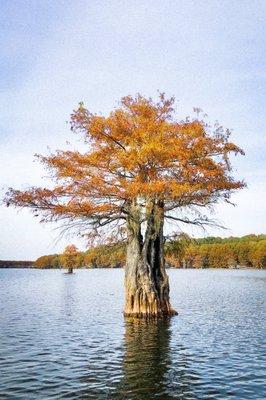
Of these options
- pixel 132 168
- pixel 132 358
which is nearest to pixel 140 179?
pixel 132 168

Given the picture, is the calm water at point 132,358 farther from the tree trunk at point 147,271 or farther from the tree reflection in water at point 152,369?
the tree trunk at point 147,271

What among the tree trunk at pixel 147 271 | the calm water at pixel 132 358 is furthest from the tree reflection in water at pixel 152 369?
the tree trunk at pixel 147 271

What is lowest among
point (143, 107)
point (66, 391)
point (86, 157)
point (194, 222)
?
point (66, 391)

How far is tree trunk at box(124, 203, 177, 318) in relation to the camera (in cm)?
2831

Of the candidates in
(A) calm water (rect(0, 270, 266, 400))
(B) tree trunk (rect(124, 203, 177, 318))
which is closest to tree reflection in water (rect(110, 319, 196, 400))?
(A) calm water (rect(0, 270, 266, 400))

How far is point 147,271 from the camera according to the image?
29.0 m

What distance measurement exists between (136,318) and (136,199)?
7716mm

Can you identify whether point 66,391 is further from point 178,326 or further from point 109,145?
point 109,145

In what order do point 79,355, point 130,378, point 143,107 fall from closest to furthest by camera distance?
1. point 130,378
2. point 79,355
3. point 143,107

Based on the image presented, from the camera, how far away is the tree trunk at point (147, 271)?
92.9 ft

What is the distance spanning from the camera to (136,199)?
1131 inches

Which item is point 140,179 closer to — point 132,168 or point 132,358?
point 132,168

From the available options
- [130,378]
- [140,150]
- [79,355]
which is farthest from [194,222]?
[130,378]

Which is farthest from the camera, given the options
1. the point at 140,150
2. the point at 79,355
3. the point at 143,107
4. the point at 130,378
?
the point at 143,107
